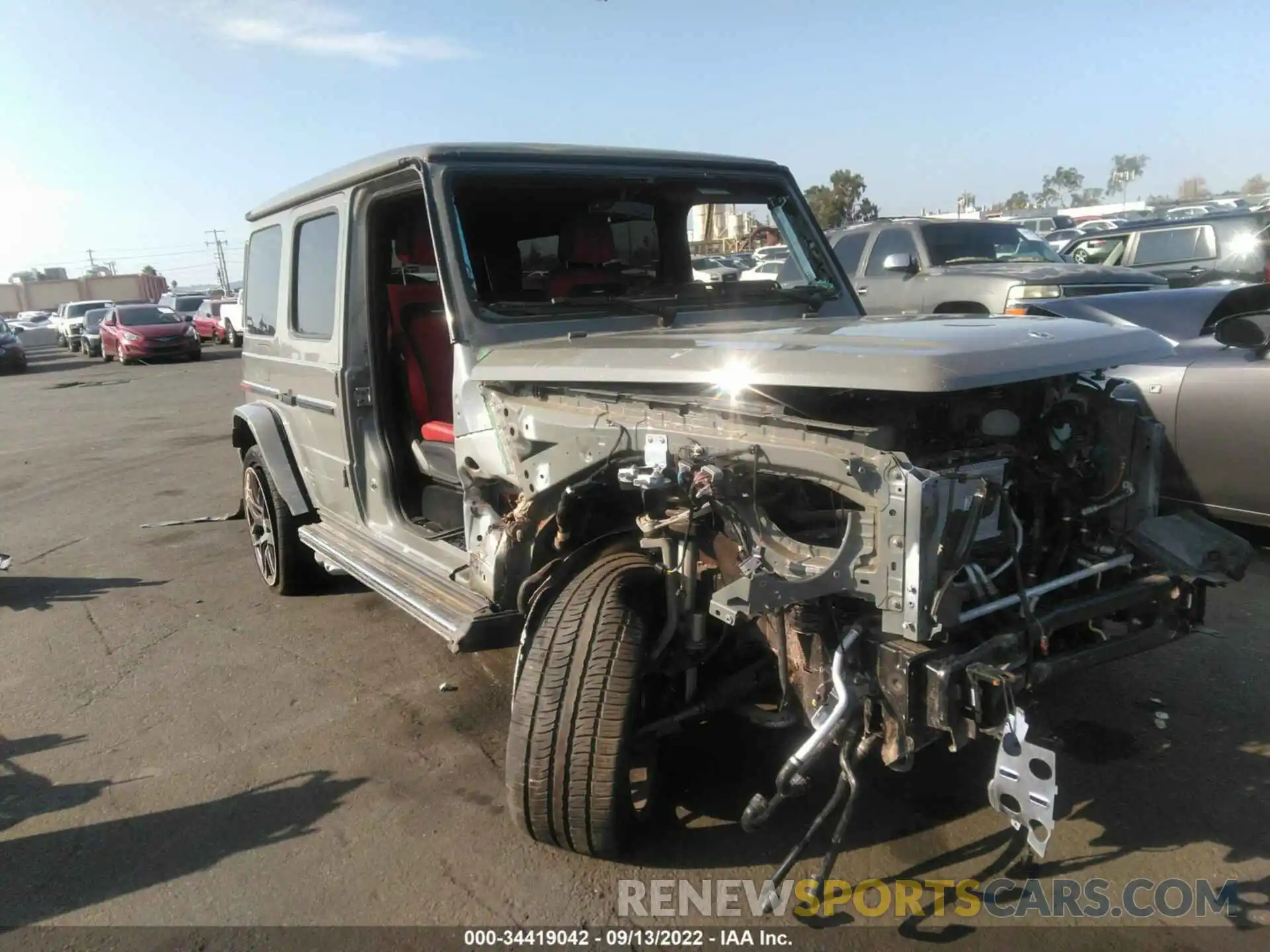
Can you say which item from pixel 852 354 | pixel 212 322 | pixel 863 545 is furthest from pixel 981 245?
pixel 212 322

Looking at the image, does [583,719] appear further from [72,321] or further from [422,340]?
[72,321]

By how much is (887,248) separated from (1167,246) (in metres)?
4.39

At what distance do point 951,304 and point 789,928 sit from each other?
24.9ft

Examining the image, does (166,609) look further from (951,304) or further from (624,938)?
(951,304)

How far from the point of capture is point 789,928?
8.46 feet

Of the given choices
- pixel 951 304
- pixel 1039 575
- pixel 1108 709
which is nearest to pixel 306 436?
pixel 1039 575

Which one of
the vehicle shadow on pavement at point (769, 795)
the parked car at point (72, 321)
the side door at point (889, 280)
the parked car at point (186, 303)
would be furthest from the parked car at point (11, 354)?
the vehicle shadow on pavement at point (769, 795)

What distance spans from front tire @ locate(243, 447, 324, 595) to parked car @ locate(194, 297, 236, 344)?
2637cm

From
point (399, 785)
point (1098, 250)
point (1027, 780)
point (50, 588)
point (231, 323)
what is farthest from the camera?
point (231, 323)

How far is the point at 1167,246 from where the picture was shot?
11641mm

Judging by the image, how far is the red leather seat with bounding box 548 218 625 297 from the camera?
422 centimetres

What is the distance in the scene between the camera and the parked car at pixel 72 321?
3106 cm

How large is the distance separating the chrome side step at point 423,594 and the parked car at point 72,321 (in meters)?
30.8

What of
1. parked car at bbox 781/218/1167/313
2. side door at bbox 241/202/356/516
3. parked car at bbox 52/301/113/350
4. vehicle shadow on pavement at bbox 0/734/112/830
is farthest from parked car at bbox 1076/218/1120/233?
parked car at bbox 52/301/113/350
